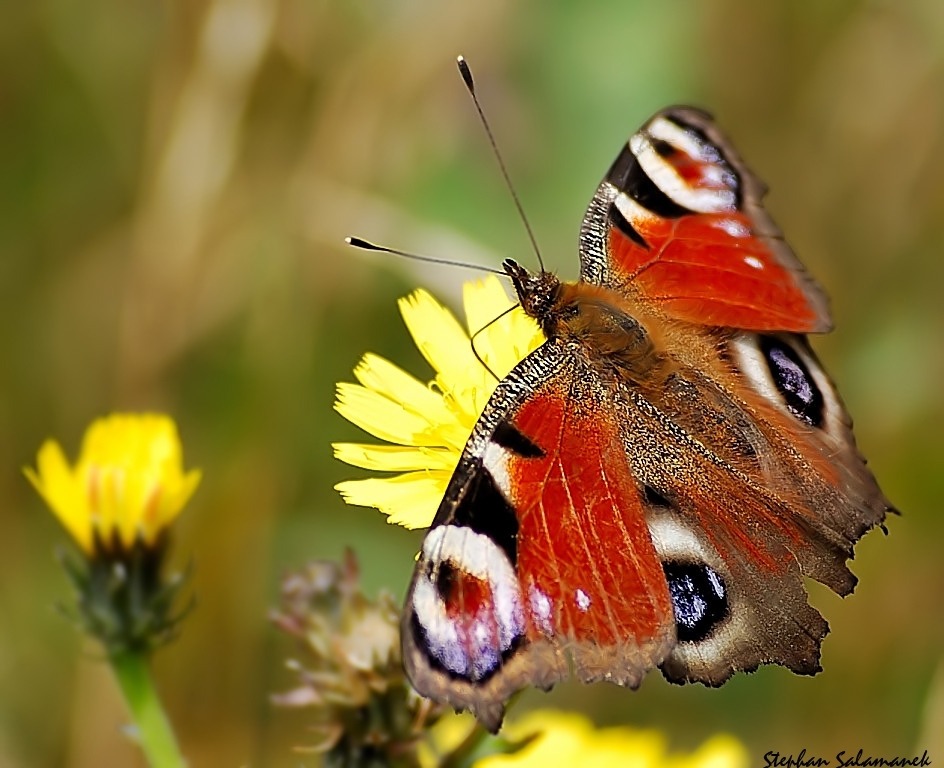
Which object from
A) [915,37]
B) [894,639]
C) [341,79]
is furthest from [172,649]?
[915,37]

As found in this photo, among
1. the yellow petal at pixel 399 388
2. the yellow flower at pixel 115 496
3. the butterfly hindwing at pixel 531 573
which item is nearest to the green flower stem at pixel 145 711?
the yellow flower at pixel 115 496

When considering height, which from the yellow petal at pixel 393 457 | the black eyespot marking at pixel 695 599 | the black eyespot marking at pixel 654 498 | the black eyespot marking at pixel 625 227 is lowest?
the black eyespot marking at pixel 695 599

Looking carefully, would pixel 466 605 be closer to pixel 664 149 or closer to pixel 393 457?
pixel 393 457

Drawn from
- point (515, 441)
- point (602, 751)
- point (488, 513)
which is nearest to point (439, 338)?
point (515, 441)

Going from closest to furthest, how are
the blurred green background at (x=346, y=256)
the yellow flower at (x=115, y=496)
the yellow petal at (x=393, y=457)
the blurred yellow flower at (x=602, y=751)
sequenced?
the yellow petal at (x=393, y=457), the yellow flower at (x=115, y=496), the blurred yellow flower at (x=602, y=751), the blurred green background at (x=346, y=256)

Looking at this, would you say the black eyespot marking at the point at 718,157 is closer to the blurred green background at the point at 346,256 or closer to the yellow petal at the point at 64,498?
the blurred green background at the point at 346,256

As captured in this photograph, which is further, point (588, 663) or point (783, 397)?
point (783, 397)

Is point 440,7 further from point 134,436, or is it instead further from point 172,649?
point 172,649

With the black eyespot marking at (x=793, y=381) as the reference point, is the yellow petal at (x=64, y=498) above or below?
below
